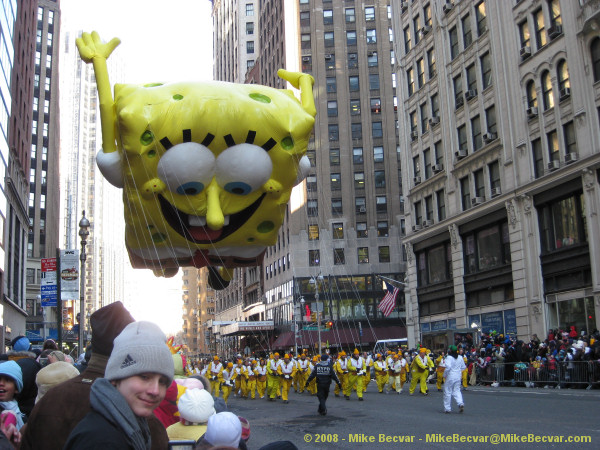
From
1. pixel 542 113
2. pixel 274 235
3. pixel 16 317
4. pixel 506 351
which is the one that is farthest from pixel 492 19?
pixel 16 317

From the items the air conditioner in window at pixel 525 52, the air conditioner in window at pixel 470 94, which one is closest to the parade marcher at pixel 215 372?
the air conditioner in window at pixel 470 94

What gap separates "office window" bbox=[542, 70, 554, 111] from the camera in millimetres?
28636

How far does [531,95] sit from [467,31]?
21.9ft

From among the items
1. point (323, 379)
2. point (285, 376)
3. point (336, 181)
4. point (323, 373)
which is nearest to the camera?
point (323, 379)

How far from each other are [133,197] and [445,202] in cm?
3070

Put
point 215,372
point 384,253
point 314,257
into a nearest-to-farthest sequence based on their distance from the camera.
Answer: point 215,372
point 314,257
point 384,253

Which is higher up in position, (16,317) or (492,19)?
(492,19)

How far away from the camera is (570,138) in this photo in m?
27.3

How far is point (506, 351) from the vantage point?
25.8 metres

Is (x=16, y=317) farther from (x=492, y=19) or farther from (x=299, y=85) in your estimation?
(x=299, y=85)

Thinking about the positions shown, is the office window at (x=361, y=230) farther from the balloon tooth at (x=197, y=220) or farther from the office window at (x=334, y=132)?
the balloon tooth at (x=197, y=220)

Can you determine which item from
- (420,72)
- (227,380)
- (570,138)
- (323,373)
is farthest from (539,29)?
(227,380)

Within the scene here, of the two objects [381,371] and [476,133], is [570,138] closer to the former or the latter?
[476,133]

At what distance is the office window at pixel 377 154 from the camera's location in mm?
67688
